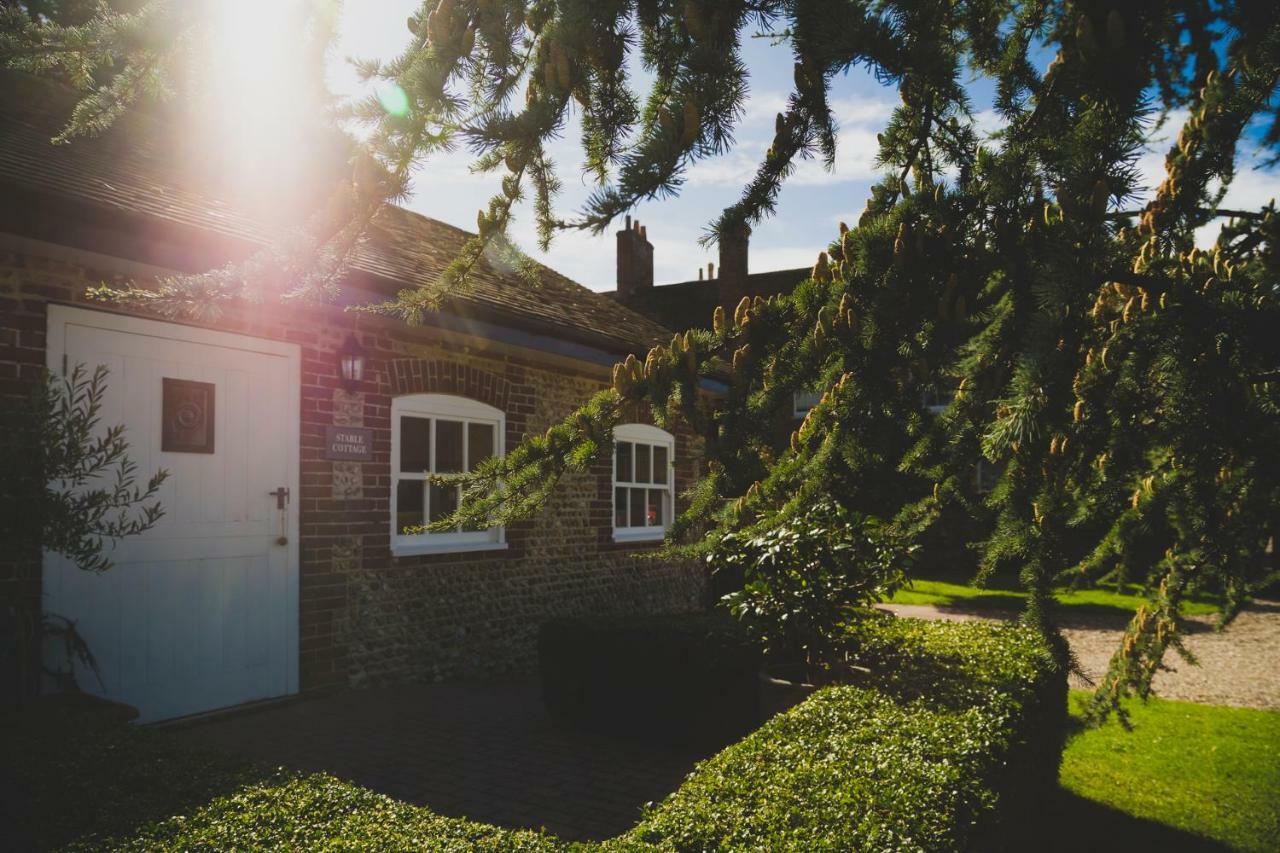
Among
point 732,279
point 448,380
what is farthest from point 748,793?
point 732,279

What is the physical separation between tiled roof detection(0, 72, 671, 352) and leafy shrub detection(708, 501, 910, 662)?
228 cm

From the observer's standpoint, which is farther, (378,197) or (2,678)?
(2,678)

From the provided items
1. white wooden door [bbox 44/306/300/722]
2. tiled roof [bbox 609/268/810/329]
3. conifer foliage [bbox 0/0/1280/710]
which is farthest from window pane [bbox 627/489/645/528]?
tiled roof [bbox 609/268/810/329]

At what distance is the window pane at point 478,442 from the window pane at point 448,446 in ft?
0.38

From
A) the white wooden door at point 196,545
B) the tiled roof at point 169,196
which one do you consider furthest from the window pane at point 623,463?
the white wooden door at point 196,545

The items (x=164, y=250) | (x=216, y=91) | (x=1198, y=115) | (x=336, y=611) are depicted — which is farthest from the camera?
(x=336, y=611)

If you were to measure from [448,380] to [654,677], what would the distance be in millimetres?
3473

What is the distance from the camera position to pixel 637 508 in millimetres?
10836

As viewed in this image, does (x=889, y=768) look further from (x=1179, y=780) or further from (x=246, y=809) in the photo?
(x=1179, y=780)

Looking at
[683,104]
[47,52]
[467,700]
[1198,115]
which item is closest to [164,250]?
[47,52]

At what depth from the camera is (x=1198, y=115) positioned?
78.5 inches

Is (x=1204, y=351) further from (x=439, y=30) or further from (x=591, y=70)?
(x=439, y=30)

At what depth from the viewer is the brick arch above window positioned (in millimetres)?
7297

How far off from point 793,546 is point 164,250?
14.2 ft
